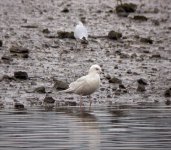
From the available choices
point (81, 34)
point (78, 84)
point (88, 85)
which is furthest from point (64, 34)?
point (88, 85)

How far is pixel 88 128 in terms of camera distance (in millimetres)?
14641

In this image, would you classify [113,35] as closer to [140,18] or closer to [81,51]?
[81,51]

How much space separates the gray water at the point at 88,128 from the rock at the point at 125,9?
545 inches

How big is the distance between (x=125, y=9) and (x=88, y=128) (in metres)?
18.0

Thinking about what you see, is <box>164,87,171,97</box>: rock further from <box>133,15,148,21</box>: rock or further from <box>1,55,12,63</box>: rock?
<box>133,15,148,21</box>: rock

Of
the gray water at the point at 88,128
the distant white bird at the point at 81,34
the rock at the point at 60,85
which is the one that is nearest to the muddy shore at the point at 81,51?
the rock at the point at 60,85

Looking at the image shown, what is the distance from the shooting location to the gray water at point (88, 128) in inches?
496

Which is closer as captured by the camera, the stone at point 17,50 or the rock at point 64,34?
the stone at point 17,50

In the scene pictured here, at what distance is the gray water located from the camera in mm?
12594

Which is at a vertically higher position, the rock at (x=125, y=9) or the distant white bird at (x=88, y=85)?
the rock at (x=125, y=9)

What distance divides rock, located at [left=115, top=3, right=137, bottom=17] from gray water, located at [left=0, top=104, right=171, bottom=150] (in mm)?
13841

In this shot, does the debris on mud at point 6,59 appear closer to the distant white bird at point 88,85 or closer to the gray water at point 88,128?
the distant white bird at point 88,85

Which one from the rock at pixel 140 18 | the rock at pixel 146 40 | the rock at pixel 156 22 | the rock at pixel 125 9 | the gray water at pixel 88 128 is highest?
the rock at pixel 125 9

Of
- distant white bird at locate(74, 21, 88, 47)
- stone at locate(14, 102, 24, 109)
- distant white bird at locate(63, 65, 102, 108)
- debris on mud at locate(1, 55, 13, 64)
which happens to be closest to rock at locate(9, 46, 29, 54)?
debris on mud at locate(1, 55, 13, 64)
